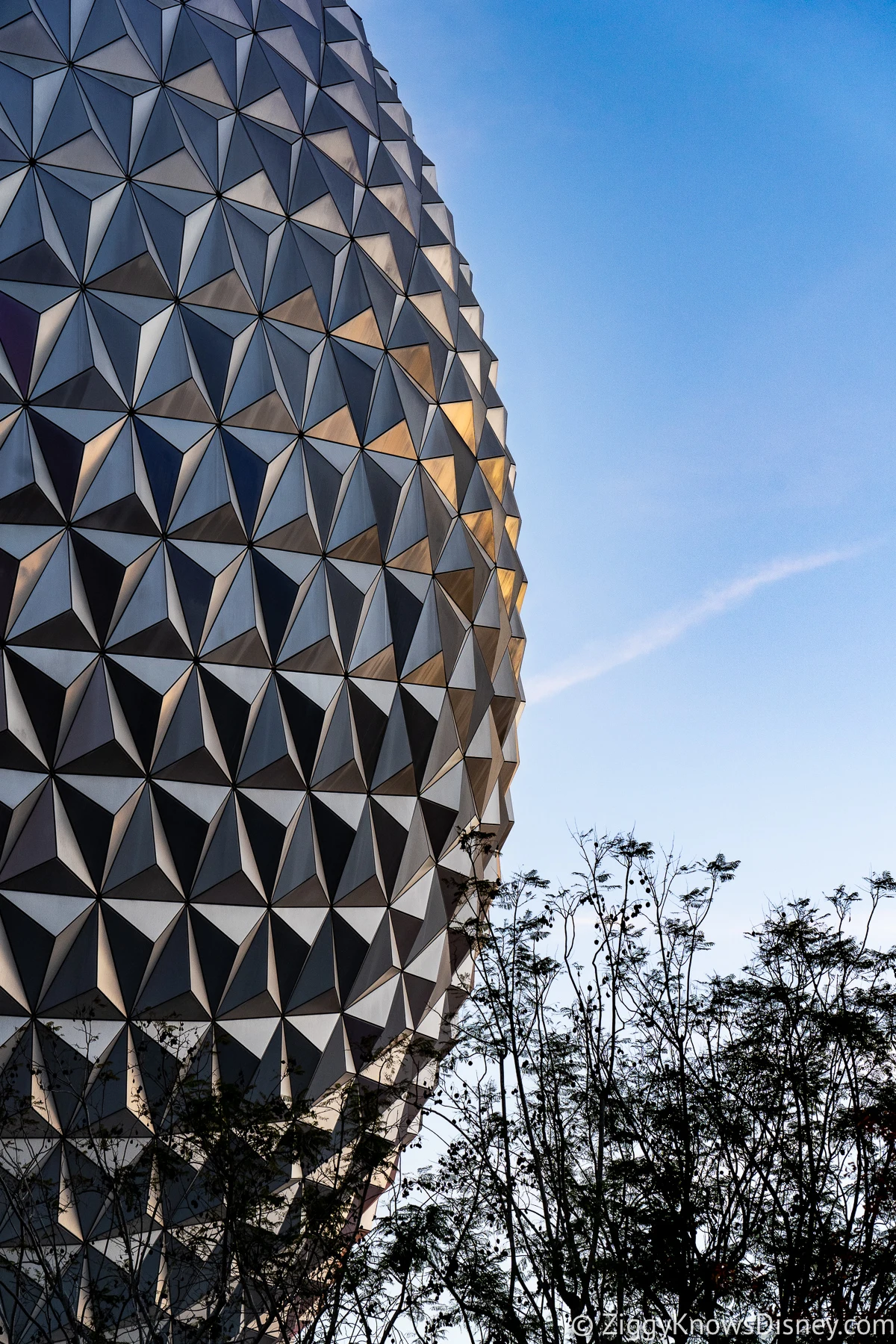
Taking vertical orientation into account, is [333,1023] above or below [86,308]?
below

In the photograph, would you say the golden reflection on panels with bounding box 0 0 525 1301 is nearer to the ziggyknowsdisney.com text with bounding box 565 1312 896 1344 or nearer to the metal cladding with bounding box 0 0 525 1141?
the metal cladding with bounding box 0 0 525 1141

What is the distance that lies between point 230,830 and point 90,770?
1.87 m

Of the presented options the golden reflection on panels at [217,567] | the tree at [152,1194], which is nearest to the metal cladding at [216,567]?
the golden reflection on panels at [217,567]

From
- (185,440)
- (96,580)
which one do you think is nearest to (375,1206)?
(96,580)

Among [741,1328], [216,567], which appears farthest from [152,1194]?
[216,567]

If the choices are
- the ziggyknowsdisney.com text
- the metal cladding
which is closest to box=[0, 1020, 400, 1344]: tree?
the metal cladding

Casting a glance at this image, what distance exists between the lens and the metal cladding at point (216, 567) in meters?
11.3

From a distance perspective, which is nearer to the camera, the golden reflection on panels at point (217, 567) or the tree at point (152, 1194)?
the tree at point (152, 1194)

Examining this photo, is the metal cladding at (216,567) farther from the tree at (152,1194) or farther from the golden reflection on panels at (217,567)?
the tree at (152,1194)

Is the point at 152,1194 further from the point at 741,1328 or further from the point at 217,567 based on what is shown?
the point at 217,567

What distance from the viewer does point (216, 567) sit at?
12.1 meters

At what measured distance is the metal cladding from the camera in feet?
37.2

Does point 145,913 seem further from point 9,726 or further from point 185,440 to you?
point 185,440

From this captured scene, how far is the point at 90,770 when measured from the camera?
37.2ft
